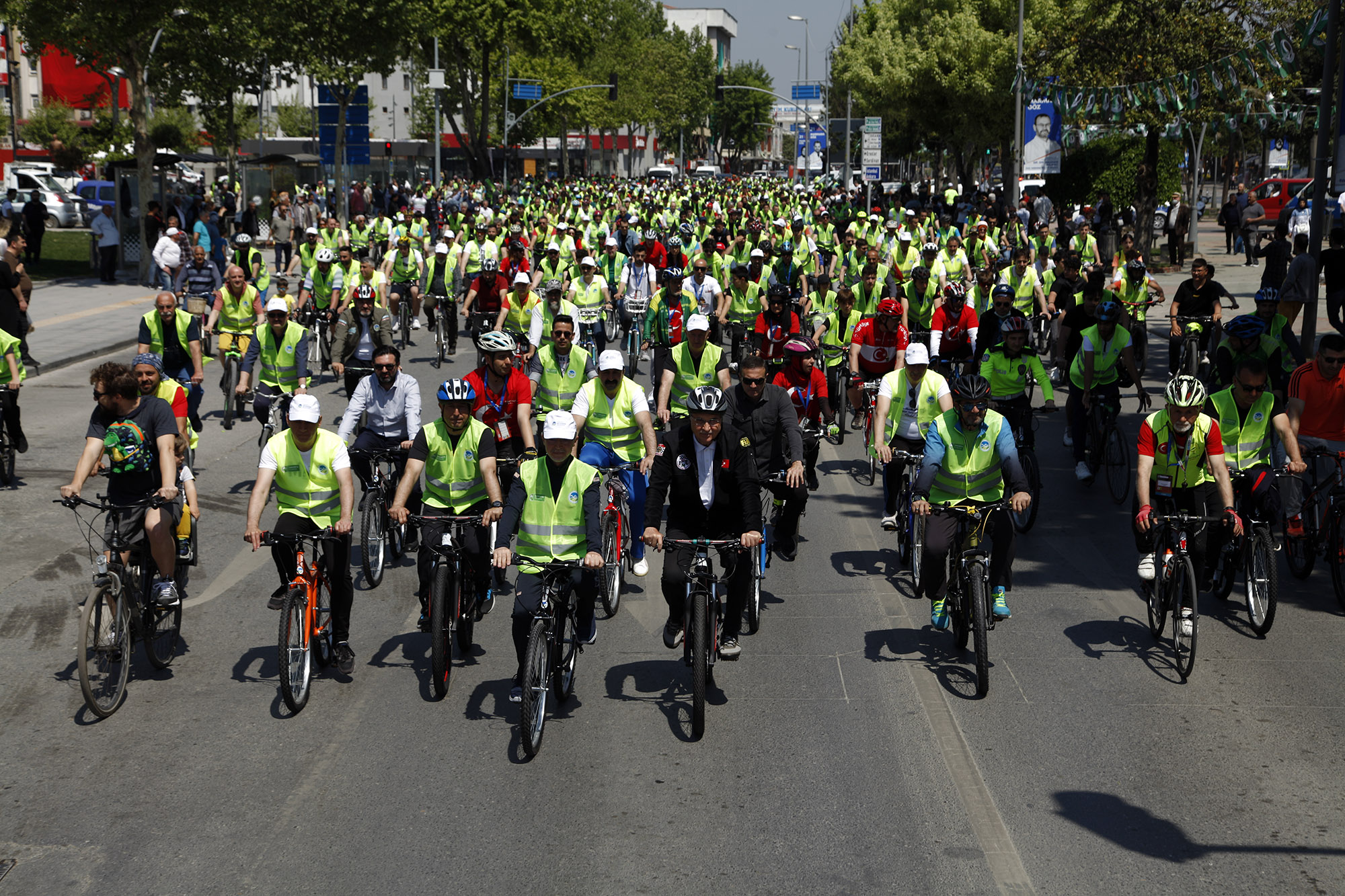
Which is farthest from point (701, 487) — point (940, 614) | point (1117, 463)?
point (1117, 463)

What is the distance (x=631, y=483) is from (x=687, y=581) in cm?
253

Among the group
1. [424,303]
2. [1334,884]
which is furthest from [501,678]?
[424,303]

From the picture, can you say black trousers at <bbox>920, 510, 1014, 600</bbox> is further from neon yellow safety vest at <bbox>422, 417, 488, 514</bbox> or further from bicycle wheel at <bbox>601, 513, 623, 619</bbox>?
neon yellow safety vest at <bbox>422, 417, 488, 514</bbox>

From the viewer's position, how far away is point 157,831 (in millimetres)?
6172

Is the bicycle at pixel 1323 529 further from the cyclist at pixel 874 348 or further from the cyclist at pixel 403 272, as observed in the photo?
the cyclist at pixel 403 272

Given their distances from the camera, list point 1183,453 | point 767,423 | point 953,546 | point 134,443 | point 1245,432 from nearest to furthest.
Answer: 1. point 134,443
2. point 953,546
3. point 1183,453
4. point 767,423
5. point 1245,432

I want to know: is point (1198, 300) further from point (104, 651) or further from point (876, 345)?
point (104, 651)

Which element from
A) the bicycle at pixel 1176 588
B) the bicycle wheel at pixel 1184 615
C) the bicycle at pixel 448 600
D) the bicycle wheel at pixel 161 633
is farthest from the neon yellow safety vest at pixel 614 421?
the bicycle wheel at pixel 1184 615

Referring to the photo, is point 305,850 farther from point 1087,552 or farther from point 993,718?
point 1087,552

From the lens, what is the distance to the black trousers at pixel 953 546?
327 inches

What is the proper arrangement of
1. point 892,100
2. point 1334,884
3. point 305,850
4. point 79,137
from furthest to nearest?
point 79,137 → point 892,100 → point 305,850 → point 1334,884

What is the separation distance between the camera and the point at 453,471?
855 cm

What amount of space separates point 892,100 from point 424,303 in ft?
113

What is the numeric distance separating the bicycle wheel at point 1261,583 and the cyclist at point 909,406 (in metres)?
2.42
